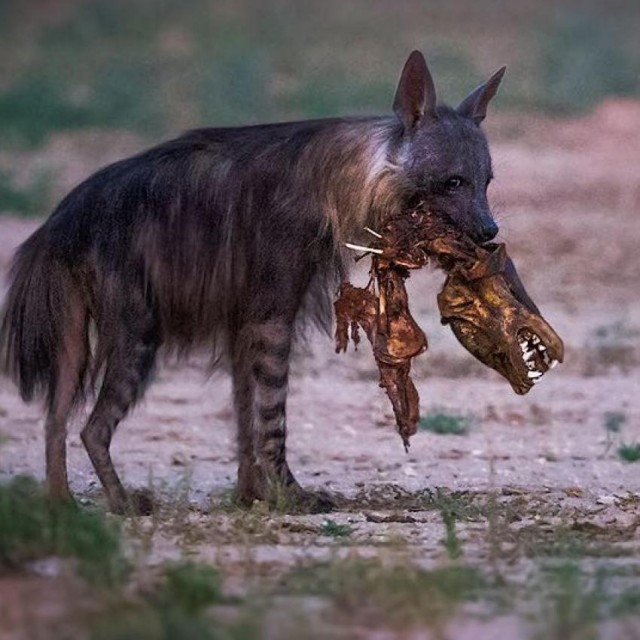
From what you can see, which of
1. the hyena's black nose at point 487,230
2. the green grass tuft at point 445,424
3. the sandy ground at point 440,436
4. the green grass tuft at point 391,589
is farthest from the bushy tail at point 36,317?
the green grass tuft at point 445,424

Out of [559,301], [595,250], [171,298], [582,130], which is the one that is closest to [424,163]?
[171,298]

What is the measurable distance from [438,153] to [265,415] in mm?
1184

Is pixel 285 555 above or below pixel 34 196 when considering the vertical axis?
below

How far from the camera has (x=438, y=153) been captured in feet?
24.1

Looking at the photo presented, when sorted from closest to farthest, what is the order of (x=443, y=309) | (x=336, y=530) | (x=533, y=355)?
(x=336, y=530), (x=533, y=355), (x=443, y=309)

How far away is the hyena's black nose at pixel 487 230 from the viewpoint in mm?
7172

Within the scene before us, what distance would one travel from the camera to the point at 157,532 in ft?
21.2

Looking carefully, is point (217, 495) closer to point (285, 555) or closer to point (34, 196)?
point (285, 555)

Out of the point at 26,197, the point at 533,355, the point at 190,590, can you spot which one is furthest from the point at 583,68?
the point at 190,590

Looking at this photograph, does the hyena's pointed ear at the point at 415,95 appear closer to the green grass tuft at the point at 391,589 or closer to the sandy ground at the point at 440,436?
the sandy ground at the point at 440,436

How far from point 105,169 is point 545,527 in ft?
7.37

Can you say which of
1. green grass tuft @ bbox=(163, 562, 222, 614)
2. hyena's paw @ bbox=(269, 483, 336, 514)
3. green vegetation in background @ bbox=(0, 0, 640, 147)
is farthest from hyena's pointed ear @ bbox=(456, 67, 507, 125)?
green vegetation in background @ bbox=(0, 0, 640, 147)

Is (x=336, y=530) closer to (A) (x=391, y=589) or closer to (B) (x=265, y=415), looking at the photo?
(B) (x=265, y=415)

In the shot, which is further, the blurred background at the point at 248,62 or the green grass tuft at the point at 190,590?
the blurred background at the point at 248,62
